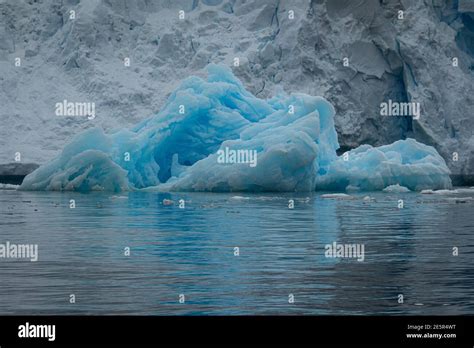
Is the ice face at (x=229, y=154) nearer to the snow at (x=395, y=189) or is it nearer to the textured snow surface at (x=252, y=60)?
the snow at (x=395, y=189)

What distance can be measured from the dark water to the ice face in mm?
3184

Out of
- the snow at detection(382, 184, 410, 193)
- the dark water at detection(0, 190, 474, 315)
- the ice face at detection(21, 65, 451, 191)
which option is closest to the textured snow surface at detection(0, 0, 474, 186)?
the ice face at detection(21, 65, 451, 191)

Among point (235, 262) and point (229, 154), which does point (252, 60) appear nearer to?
point (229, 154)

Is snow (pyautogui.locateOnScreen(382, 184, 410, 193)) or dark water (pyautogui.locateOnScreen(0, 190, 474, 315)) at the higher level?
snow (pyautogui.locateOnScreen(382, 184, 410, 193))

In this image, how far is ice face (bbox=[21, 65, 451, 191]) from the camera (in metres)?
17.0

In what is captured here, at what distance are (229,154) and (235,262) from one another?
9.59 m

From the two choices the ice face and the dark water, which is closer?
the dark water

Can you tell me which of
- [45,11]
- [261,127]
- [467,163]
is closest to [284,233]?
[261,127]

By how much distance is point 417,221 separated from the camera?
38.6ft

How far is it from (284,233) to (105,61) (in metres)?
16.1

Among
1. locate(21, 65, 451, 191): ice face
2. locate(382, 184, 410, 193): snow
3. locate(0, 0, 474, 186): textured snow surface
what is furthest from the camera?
locate(0, 0, 474, 186): textured snow surface

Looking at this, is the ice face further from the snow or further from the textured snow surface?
the textured snow surface

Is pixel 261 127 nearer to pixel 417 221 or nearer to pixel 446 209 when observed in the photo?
pixel 446 209

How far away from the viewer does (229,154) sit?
17.0 metres
